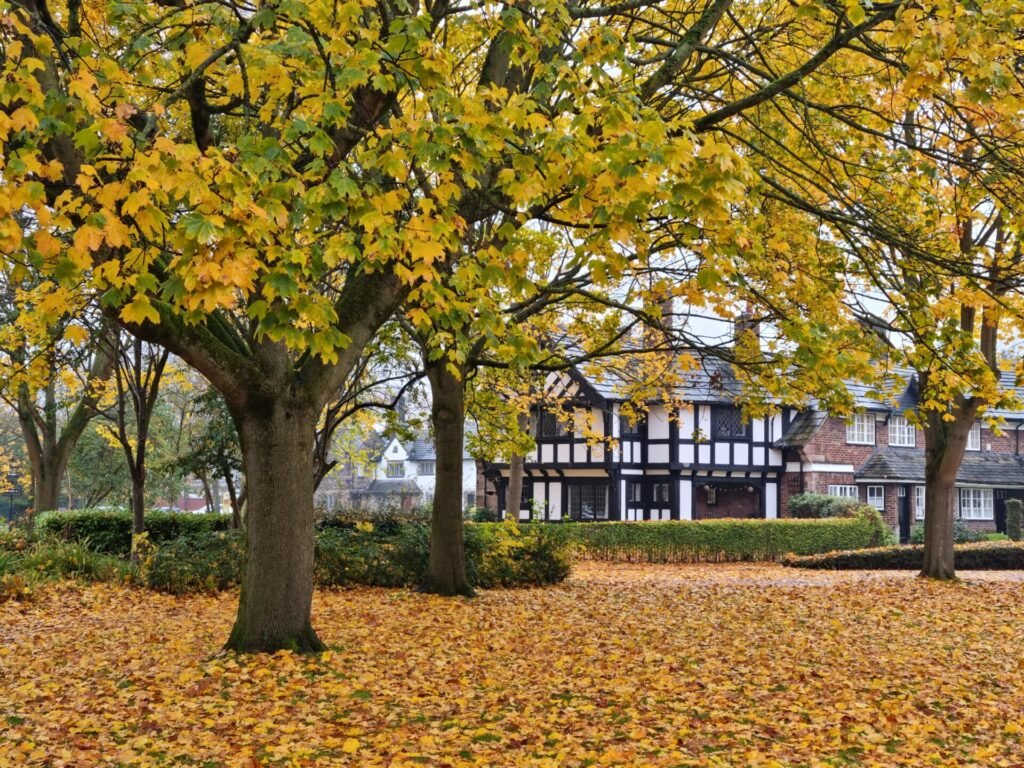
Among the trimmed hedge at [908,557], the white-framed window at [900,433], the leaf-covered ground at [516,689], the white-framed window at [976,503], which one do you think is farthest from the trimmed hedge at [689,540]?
the leaf-covered ground at [516,689]

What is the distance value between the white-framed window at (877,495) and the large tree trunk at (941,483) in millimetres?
18963

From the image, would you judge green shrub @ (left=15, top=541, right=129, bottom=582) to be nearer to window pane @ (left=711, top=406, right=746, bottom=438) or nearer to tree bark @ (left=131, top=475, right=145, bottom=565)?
tree bark @ (left=131, top=475, right=145, bottom=565)

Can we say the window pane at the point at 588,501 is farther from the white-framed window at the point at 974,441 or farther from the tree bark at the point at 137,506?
the tree bark at the point at 137,506

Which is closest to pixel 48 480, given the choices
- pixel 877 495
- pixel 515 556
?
pixel 515 556

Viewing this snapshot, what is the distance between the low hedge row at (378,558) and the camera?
14.6 metres

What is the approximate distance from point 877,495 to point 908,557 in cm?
1337

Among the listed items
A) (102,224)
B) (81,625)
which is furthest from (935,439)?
(102,224)

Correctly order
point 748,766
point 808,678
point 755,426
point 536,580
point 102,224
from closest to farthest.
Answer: point 102,224 < point 748,766 < point 808,678 < point 536,580 < point 755,426

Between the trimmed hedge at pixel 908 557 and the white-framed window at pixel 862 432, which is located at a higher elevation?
the white-framed window at pixel 862 432

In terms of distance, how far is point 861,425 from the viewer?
122ft

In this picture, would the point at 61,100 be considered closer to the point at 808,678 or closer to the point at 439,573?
the point at 808,678

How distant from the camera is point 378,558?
51.5 ft

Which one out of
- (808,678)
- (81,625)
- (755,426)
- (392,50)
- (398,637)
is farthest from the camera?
(755,426)

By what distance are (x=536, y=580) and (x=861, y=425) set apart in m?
24.3
